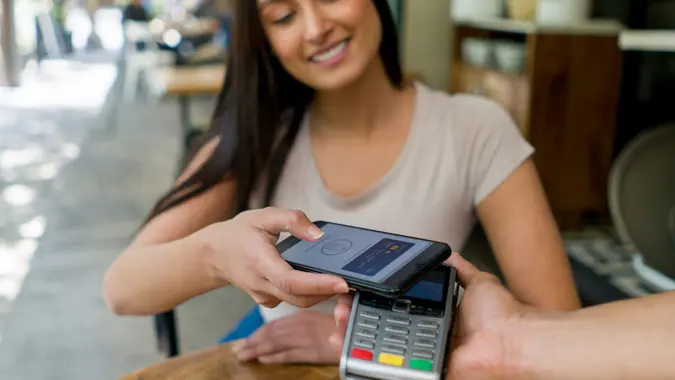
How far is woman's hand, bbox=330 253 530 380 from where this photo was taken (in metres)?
0.33

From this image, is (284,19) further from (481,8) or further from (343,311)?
(481,8)

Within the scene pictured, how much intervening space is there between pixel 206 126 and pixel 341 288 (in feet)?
1.25

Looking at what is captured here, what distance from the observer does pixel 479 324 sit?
1.18 ft

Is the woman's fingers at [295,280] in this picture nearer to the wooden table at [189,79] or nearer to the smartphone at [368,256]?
the smartphone at [368,256]

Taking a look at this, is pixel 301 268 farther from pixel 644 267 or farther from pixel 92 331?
pixel 92 331

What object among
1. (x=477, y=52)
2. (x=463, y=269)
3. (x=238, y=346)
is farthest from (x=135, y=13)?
(x=463, y=269)

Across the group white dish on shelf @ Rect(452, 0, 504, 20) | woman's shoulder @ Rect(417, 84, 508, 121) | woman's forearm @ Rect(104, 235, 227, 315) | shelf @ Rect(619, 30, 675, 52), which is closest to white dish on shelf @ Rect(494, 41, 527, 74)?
white dish on shelf @ Rect(452, 0, 504, 20)

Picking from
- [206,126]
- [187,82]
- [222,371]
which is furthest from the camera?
[187,82]

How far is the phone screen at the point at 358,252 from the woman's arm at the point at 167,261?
0.39 feet

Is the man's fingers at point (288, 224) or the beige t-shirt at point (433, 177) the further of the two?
the beige t-shirt at point (433, 177)

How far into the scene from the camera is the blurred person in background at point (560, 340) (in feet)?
1.03

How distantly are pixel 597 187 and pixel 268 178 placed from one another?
1115 millimetres

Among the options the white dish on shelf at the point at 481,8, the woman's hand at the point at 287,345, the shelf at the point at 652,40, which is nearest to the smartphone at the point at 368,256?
the woman's hand at the point at 287,345

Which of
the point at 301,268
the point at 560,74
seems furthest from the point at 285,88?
the point at 560,74
